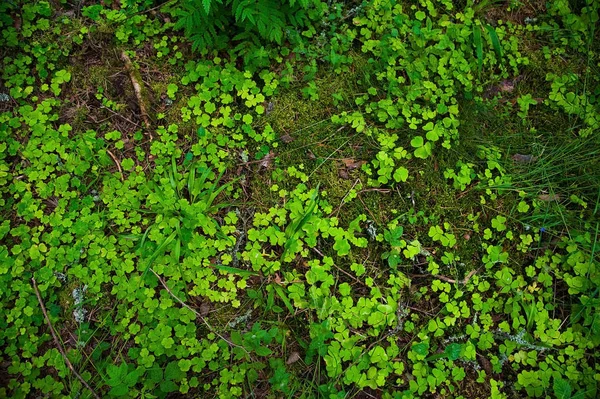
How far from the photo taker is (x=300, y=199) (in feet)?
11.2

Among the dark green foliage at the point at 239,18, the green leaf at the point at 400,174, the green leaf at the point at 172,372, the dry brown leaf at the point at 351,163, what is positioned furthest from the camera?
the dry brown leaf at the point at 351,163

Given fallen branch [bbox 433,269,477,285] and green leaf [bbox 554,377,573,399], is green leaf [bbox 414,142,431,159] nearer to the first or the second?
fallen branch [bbox 433,269,477,285]

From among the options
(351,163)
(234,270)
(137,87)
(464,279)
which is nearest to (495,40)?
(351,163)

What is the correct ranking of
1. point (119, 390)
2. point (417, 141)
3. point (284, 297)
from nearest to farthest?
point (119, 390), point (284, 297), point (417, 141)

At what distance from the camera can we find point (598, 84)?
3926mm

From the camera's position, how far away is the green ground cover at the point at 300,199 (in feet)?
9.61

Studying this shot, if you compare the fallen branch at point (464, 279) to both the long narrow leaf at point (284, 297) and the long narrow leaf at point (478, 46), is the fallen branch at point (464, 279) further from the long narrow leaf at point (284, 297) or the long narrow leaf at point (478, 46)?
the long narrow leaf at point (478, 46)

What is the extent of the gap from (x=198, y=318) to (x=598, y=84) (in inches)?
150

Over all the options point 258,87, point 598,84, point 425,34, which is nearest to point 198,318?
point 258,87

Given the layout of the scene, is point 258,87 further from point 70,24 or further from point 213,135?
point 70,24

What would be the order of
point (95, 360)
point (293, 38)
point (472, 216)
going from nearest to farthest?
1. point (95, 360)
2. point (472, 216)
3. point (293, 38)

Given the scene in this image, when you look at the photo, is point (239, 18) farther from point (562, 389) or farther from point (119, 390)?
point (562, 389)

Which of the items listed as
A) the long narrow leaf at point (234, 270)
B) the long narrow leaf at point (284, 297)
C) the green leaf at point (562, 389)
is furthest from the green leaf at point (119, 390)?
the green leaf at point (562, 389)

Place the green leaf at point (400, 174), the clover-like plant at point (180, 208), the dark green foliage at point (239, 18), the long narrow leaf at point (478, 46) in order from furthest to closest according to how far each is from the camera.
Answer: the long narrow leaf at point (478, 46)
the green leaf at point (400, 174)
the dark green foliage at point (239, 18)
the clover-like plant at point (180, 208)
